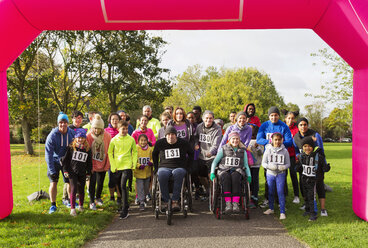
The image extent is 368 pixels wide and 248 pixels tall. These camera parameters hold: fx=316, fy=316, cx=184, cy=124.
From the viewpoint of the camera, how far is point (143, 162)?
22.7ft

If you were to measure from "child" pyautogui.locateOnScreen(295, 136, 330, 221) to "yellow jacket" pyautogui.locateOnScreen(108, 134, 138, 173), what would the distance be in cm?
330

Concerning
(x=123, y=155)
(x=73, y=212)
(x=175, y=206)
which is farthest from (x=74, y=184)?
(x=175, y=206)

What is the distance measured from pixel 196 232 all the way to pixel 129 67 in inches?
642

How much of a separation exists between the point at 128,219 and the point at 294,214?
329 cm

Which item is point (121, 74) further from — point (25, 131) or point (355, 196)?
point (355, 196)

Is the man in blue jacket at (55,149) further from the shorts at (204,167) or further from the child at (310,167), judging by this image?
the child at (310,167)

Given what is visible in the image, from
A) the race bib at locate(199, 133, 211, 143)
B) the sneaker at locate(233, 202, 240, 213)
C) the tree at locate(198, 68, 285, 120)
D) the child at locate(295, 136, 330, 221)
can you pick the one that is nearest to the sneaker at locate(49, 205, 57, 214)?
the race bib at locate(199, 133, 211, 143)

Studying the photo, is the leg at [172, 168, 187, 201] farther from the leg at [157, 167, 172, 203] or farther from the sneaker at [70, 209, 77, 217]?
A: the sneaker at [70, 209, 77, 217]

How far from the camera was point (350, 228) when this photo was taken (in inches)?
208

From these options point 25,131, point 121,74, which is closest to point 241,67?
point 121,74

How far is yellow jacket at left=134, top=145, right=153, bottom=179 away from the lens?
6910mm

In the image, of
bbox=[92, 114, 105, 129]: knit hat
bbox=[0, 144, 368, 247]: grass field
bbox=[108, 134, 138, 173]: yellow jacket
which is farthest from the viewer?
bbox=[92, 114, 105, 129]: knit hat

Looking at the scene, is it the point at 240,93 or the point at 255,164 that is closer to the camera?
the point at 255,164

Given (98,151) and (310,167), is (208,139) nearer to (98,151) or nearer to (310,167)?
(310,167)
